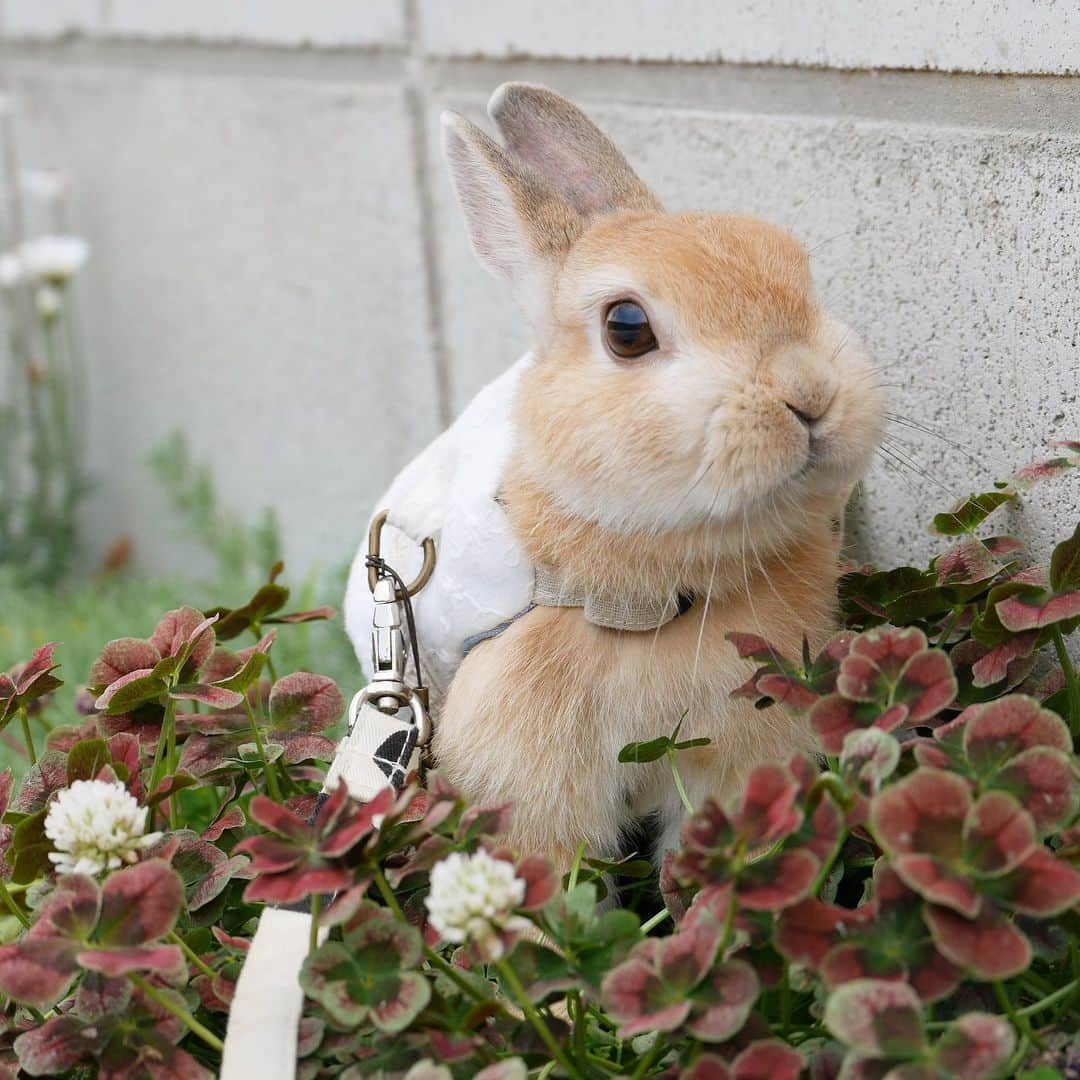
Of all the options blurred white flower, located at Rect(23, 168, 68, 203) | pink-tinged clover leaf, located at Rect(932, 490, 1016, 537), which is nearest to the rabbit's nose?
pink-tinged clover leaf, located at Rect(932, 490, 1016, 537)

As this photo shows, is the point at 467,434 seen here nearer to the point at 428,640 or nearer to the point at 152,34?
the point at 428,640

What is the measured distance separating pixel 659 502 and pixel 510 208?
552mm

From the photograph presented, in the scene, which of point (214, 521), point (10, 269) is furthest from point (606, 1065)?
point (10, 269)

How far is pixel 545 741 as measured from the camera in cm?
191

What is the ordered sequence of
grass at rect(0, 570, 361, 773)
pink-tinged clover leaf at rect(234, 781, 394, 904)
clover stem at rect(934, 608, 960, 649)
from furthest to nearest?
grass at rect(0, 570, 361, 773)
clover stem at rect(934, 608, 960, 649)
pink-tinged clover leaf at rect(234, 781, 394, 904)

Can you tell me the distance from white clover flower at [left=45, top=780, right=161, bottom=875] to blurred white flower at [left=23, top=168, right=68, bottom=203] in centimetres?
356

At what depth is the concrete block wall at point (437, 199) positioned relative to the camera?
210 centimetres

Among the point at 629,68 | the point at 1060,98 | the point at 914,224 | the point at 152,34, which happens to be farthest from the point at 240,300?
the point at 1060,98

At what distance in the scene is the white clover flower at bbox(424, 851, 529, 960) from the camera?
4.45 ft

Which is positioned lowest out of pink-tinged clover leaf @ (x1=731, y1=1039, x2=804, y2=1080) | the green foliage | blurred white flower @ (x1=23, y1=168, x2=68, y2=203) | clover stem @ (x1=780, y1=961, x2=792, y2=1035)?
the green foliage

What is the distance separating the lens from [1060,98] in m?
1.97

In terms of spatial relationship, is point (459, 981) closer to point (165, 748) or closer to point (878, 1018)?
point (878, 1018)

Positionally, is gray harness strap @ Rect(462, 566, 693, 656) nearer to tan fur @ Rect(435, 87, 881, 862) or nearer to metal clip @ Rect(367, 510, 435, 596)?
tan fur @ Rect(435, 87, 881, 862)

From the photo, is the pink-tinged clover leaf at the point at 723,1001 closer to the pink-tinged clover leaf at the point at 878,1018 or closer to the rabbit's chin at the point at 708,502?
the pink-tinged clover leaf at the point at 878,1018
